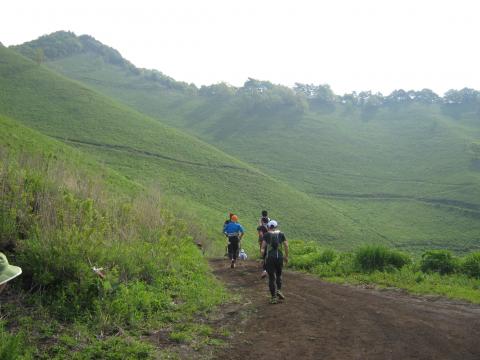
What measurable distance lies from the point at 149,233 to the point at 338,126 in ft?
369

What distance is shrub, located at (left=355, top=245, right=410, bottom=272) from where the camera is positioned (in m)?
16.2

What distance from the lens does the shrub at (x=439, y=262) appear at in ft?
50.6

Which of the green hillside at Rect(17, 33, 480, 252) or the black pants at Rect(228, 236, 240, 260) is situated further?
the green hillside at Rect(17, 33, 480, 252)

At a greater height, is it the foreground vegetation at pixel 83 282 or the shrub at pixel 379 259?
the foreground vegetation at pixel 83 282

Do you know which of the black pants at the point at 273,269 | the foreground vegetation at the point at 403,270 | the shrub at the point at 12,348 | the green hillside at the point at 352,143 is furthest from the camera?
the green hillside at the point at 352,143

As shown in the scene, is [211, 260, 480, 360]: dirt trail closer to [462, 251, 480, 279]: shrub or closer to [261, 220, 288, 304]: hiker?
[261, 220, 288, 304]: hiker

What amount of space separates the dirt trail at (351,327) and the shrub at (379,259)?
11.6 ft

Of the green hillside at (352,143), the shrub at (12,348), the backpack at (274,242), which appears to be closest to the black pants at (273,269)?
the backpack at (274,242)

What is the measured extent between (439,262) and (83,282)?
13017 mm

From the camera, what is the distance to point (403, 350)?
724cm

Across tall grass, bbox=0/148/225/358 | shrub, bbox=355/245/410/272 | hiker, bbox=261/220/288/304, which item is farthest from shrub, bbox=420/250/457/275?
tall grass, bbox=0/148/225/358

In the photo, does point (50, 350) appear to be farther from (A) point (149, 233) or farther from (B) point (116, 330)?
(A) point (149, 233)

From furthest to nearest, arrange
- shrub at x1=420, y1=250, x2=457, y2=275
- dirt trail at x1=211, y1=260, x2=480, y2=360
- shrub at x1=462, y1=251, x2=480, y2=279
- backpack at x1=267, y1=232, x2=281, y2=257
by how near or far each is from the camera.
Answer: shrub at x1=420, y1=250, x2=457, y2=275 → shrub at x1=462, y1=251, x2=480, y2=279 → backpack at x1=267, y1=232, x2=281, y2=257 → dirt trail at x1=211, y1=260, x2=480, y2=360

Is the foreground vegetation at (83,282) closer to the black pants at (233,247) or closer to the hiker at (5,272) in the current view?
the hiker at (5,272)
